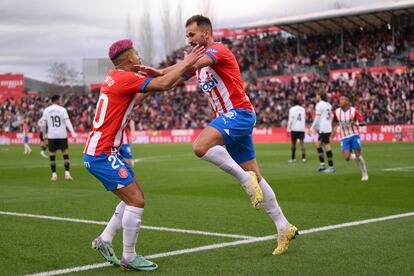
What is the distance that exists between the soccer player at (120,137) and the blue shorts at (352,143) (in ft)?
35.4

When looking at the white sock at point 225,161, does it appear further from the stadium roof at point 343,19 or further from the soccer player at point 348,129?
the stadium roof at point 343,19

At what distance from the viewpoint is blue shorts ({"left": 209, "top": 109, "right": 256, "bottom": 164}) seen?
22.9ft

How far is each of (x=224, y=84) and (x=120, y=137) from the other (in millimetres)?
1406

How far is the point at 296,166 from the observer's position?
21609mm

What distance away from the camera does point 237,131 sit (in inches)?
277

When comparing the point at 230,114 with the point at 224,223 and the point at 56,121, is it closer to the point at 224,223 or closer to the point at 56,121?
the point at 224,223

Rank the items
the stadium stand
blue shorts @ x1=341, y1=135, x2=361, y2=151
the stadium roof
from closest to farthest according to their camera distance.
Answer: blue shorts @ x1=341, y1=135, x2=361, y2=151 → the stadium stand → the stadium roof

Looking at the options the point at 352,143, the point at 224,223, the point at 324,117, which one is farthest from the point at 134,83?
the point at 324,117

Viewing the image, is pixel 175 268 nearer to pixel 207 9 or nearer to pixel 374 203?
pixel 374 203

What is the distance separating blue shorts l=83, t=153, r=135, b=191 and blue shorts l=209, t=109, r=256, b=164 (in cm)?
120

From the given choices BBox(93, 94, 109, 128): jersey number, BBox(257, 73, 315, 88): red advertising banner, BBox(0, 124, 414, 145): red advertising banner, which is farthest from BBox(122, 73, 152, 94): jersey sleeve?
BBox(257, 73, 315, 88): red advertising banner

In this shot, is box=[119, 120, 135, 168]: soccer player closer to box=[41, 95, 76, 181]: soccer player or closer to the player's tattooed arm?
box=[41, 95, 76, 181]: soccer player

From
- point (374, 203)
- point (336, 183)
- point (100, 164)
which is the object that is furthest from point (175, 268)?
point (336, 183)

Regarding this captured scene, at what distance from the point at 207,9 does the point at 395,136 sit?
4620 cm
